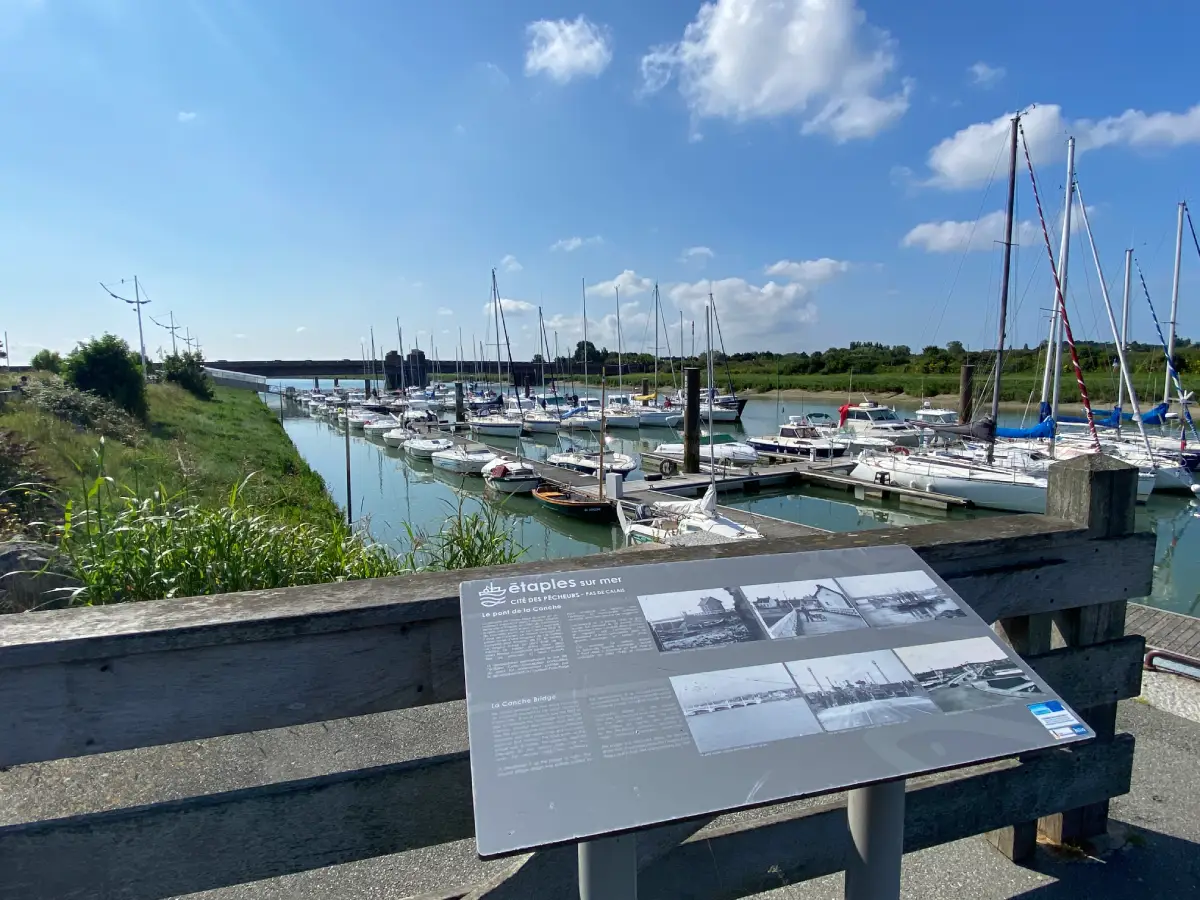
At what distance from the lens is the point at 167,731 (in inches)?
62.2

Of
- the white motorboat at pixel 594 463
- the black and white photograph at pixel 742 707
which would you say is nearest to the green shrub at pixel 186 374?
the white motorboat at pixel 594 463

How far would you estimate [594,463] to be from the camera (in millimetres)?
28547

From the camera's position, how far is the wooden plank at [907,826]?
1976 mm

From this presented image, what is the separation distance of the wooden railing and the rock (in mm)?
3107

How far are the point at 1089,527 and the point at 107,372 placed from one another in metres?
30.5

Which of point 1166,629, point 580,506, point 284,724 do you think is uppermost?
point 284,724

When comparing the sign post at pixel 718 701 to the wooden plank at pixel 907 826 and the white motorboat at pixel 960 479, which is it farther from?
the white motorboat at pixel 960 479

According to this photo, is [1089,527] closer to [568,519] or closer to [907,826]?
[907,826]

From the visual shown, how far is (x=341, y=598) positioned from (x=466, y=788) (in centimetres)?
59

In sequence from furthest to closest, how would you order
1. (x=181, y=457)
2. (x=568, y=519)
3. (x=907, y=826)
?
(x=568, y=519), (x=181, y=457), (x=907, y=826)

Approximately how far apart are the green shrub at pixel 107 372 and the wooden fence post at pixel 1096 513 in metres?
28.6

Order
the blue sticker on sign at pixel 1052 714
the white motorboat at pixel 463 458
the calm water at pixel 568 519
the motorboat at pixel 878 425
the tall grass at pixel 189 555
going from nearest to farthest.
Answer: the blue sticker on sign at pixel 1052 714, the tall grass at pixel 189 555, the calm water at pixel 568 519, the white motorboat at pixel 463 458, the motorboat at pixel 878 425

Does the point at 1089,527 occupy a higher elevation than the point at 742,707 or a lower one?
higher

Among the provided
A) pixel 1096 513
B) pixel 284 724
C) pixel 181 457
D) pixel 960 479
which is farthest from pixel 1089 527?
pixel 960 479
